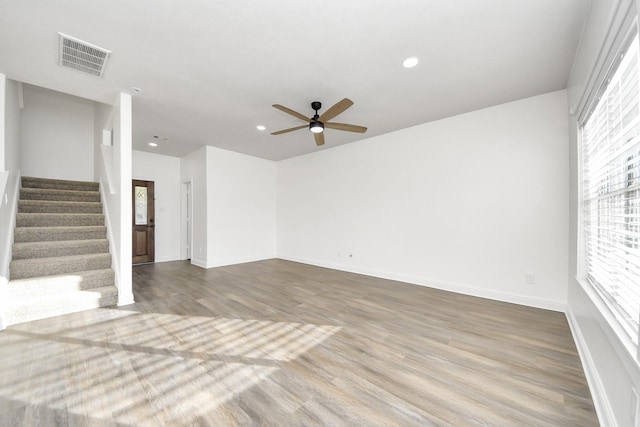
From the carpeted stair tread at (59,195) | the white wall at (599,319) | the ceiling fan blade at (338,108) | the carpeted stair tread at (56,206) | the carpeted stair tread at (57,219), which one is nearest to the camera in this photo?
the white wall at (599,319)

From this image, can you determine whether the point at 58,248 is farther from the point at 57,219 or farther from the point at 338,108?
the point at 338,108

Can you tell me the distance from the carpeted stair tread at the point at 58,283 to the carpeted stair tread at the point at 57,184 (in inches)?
91.2

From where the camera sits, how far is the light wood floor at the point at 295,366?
1539 millimetres

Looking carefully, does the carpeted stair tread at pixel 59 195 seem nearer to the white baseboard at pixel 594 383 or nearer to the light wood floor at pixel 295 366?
the light wood floor at pixel 295 366

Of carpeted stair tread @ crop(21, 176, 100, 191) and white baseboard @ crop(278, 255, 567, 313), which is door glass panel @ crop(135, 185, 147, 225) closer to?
carpeted stair tread @ crop(21, 176, 100, 191)

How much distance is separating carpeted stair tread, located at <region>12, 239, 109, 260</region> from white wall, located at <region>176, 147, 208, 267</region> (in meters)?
2.01

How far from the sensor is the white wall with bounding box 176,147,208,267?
224 inches

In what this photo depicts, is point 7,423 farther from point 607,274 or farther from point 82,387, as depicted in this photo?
point 607,274

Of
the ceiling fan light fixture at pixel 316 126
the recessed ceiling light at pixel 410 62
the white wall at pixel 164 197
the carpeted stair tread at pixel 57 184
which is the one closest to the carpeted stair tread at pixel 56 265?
the carpeted stair tread at pixel 57 184

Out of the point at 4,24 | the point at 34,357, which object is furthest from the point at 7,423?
the point at 4,24

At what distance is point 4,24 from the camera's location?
211cm

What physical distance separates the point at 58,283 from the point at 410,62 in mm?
4828

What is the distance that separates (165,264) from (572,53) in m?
7.59

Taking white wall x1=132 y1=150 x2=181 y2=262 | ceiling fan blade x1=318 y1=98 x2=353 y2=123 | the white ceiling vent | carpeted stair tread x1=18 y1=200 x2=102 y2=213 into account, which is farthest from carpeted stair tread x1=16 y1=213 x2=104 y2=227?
ceiling fan blade x1=318 y1=98 x2=353 y2=123
